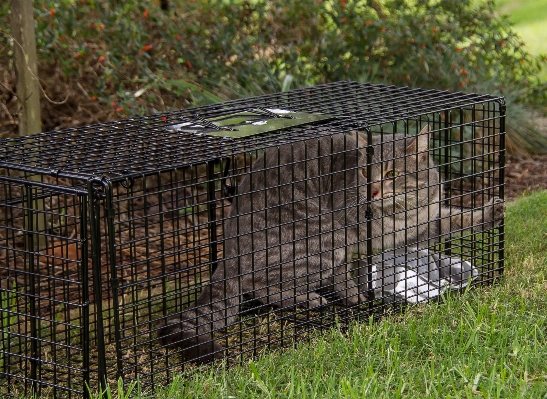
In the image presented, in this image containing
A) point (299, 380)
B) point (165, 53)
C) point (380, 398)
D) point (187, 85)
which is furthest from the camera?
point (165, 53)

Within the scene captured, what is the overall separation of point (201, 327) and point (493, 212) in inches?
69.7

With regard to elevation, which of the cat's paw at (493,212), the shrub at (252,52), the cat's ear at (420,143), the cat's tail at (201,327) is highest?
the shrub at (252,52)

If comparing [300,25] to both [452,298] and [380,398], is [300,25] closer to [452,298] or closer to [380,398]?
[452,298]

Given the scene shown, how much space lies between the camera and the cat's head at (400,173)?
455 cm

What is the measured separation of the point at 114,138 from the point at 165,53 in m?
3.23

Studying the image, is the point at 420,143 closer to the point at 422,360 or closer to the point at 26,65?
the point at 422,360

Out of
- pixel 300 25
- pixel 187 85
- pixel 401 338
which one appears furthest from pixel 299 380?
pixel 300 25

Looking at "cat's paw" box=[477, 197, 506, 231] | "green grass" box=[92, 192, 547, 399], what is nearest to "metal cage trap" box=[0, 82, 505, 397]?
"cat's paw" box=[477, 197, 506, 231]

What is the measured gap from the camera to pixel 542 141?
816 cm

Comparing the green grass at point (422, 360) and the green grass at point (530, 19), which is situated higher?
the green grass at point (530, 19)

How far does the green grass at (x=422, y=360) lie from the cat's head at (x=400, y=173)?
2.05 feet

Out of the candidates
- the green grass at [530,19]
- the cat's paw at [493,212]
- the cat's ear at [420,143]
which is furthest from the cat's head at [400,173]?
the green grass at [530,19]

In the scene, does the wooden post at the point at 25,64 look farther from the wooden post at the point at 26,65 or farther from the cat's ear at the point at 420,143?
the cat's ear at the point at 420,143

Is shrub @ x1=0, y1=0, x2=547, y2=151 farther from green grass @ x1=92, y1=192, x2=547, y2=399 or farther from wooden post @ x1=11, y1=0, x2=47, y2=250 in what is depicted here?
green grass @ x1=92, y1=192, x2=547, y2=399
